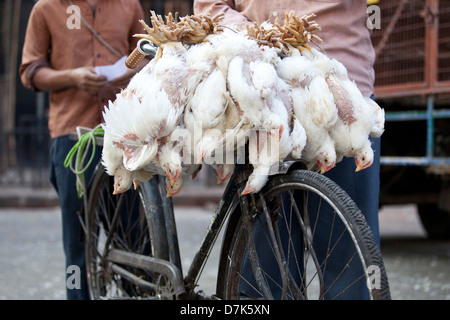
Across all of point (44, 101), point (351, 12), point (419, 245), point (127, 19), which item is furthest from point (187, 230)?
point (44, 101)

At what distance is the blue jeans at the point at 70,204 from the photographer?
10.9 feet

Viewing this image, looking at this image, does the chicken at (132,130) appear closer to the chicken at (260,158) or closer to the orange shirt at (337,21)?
the chicken at (260,158)

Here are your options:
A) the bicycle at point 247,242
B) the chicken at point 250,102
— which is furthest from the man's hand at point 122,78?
the chicken at point 250,102

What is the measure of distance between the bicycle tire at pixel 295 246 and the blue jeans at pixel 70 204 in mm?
1134

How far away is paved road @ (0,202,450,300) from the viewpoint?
4461mm

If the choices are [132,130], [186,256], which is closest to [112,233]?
[132,130]

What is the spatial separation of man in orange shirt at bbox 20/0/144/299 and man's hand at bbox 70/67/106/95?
39 mm

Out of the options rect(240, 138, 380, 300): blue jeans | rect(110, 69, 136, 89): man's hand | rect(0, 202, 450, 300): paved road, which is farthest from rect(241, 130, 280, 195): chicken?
rect(0, 202, 450, 300): paved road

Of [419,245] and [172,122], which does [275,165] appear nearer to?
[172,122]

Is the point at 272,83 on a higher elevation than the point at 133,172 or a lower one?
higher

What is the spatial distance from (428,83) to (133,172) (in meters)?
3.88

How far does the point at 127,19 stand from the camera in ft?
11.3

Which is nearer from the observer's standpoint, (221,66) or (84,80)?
(221,66)

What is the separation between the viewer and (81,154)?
3.08m
